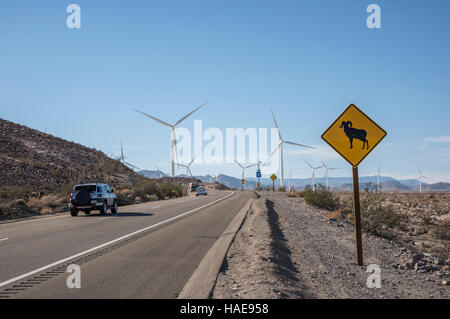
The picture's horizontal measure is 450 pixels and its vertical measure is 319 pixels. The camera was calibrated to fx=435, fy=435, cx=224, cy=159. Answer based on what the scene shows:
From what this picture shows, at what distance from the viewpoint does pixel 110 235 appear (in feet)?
47.5

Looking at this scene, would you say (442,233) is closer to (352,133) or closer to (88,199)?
(352,133)

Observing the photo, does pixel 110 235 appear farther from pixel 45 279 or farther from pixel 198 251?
pixel 45 279

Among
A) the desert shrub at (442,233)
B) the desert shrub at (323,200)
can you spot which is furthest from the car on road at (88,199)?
the desert shrub at (442,233)

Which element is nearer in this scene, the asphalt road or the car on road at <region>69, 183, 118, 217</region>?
the asphalt road

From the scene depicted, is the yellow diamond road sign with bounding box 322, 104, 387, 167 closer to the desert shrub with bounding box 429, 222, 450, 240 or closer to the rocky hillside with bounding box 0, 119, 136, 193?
the desert shrub with bounding box 429, 222, 450, 240

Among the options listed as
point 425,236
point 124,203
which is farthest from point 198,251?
point 124,203

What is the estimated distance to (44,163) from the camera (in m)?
55.3

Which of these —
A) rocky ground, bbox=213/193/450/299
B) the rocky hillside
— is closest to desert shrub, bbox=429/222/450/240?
rocky ground, bbox=213/193/450/299

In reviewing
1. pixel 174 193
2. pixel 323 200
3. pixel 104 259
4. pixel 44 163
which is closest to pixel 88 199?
pixel 104 259

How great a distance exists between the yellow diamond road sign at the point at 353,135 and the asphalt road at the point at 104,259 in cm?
419

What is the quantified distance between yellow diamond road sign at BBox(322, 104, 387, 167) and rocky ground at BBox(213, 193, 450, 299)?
2623 millimetres

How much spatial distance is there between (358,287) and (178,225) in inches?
423

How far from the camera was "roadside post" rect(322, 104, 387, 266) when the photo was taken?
10078 millimetres

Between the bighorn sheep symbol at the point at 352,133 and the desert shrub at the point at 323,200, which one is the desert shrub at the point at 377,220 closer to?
the bighorn sheep symbol at the point at 352,133
